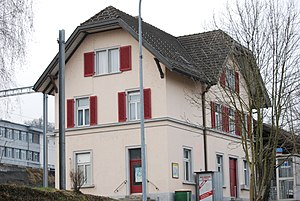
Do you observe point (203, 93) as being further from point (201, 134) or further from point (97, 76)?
point (97, 76)

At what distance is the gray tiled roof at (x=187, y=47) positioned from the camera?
34.5 metres

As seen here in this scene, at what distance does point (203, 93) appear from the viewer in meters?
38.8

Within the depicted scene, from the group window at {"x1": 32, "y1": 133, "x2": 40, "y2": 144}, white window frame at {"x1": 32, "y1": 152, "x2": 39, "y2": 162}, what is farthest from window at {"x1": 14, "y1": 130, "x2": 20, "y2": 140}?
white window frame at {"x1": 32, "y1": 152, "x2": 39, "y2": 162}

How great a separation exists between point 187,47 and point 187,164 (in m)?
8.29

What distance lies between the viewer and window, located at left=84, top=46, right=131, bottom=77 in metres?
38.2

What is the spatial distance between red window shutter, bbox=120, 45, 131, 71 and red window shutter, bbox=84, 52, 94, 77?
6.29ft

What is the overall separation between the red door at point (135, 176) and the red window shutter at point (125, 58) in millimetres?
5111

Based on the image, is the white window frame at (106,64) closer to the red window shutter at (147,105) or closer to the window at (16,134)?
the red window shutter at (147,105)

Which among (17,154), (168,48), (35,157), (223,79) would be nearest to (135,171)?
(168,48)

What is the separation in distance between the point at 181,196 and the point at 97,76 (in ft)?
27.8

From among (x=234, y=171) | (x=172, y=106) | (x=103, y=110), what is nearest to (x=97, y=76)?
(x=103, y=110)

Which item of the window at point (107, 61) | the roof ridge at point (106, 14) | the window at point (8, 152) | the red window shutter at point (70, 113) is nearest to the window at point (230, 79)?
the window at point (107, 61)

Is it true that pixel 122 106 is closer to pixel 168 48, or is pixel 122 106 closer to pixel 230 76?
pixel 168 48

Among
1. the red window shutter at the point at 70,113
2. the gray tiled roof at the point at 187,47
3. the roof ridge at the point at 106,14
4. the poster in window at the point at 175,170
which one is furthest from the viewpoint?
the red window shutter at the point at 70,113
